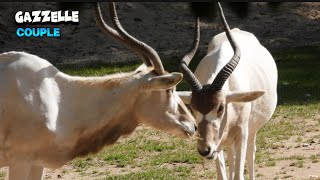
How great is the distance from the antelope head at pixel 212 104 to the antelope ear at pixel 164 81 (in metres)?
1.02

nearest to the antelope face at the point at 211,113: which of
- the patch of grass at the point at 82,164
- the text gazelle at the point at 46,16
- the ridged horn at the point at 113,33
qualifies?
the ridged horn at the point at 113,33

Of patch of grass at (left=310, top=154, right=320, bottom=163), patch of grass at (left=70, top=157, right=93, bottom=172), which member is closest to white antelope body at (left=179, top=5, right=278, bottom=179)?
patch of grass at (left=310, top=154, right=320, bottom=163)

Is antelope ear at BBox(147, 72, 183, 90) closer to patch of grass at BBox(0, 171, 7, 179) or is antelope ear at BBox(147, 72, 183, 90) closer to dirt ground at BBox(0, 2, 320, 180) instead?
patch of grass at BBox(0, 171, 7, 179)

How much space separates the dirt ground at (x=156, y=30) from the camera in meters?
16.5

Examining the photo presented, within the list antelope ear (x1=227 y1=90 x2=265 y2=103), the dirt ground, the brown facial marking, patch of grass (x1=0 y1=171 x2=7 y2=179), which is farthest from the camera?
the dirt ground

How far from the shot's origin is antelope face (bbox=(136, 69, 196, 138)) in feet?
18.5

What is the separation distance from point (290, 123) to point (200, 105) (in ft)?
14.0

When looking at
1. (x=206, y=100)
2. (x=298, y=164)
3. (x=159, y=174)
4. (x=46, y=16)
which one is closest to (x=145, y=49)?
(x=206, y=100)

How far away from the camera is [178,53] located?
16234mm

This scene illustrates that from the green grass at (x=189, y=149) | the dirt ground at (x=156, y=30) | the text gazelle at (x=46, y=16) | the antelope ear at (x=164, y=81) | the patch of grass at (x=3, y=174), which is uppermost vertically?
the antelope ear at (x=164, y=81)

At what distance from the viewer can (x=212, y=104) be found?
656 centimetres

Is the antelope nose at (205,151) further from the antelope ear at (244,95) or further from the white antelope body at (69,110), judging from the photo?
the white antelope body at (69,110)

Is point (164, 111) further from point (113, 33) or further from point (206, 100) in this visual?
point (206, 100)

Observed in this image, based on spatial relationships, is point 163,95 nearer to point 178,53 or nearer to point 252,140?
point 252,140
